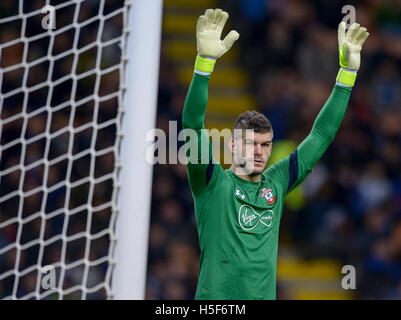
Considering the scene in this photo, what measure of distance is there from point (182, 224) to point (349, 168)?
188cm

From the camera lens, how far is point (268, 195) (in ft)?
11.4

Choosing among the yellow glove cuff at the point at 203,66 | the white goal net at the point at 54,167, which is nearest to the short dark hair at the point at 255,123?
the yellow glove cuff at the point at 203,66

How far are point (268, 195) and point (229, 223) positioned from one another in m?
0.26

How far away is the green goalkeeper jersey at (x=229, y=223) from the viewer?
326 centimetres

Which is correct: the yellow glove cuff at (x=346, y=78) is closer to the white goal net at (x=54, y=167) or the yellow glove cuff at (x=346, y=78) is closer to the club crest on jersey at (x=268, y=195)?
the club crest on jersey at (x=268, y=195)

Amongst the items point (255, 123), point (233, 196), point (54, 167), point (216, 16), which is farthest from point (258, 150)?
point (54, 167)

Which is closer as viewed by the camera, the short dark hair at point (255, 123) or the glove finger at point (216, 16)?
the glove finger at point (216, 16)

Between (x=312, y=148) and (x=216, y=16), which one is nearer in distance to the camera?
(x=216, y=16)

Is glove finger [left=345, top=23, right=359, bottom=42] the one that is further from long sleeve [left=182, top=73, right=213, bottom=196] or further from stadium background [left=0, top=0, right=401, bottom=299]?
stadium background [left=0, top=0, right=401, bottom=299]

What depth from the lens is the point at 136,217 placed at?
324 centimetres

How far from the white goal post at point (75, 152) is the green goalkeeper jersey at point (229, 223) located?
0.74 ft

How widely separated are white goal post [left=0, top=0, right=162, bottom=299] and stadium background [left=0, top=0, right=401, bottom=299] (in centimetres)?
3

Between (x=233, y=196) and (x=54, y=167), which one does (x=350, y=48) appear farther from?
(x=54, y=167)

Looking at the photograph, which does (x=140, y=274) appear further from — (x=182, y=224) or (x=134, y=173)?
(x=182, y=224)
